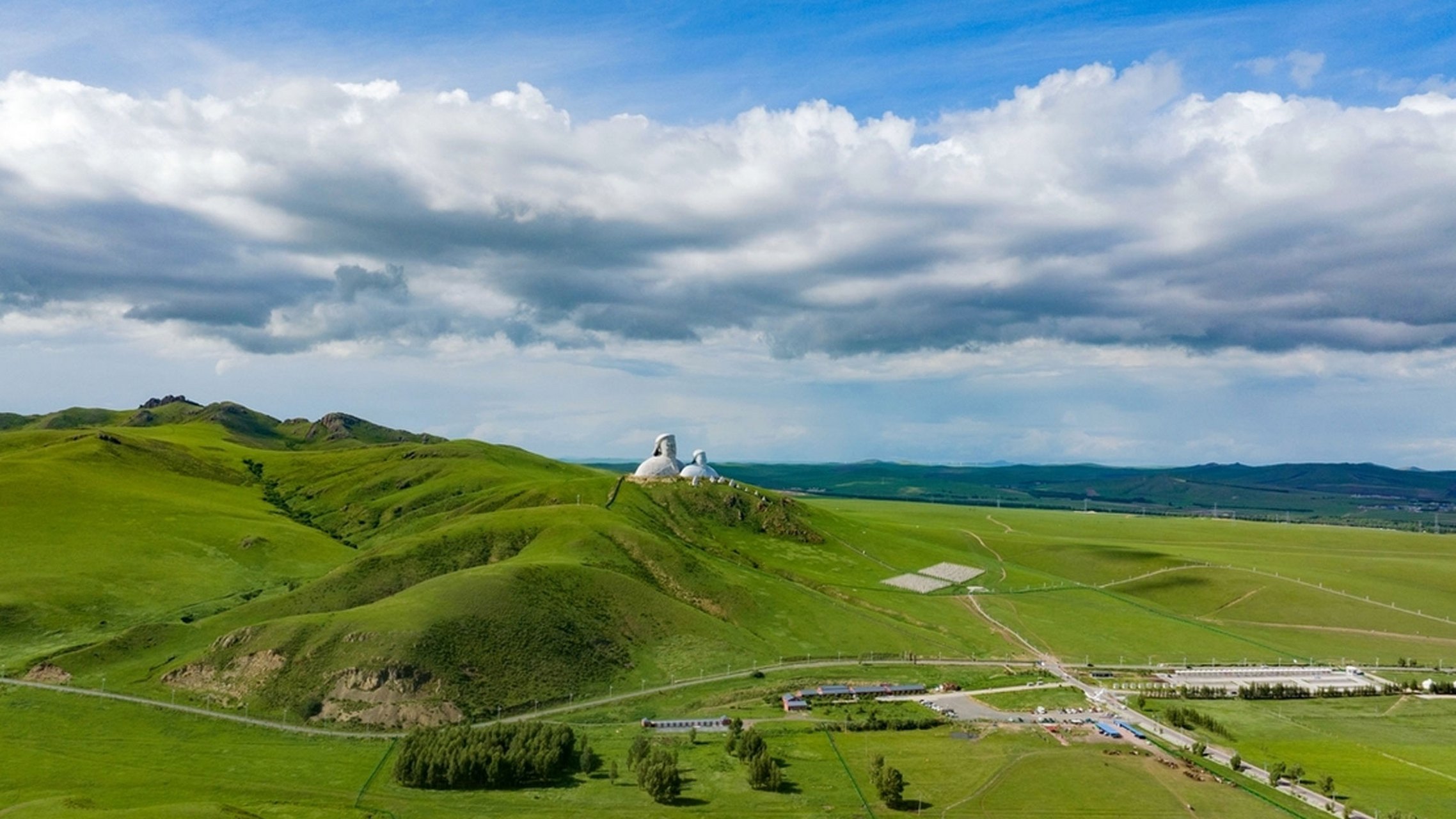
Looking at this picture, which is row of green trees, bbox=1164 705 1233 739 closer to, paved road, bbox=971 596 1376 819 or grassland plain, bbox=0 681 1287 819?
paved road, bbox=971 596 1376 819

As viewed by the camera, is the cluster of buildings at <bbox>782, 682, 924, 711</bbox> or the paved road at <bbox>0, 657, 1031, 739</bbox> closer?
the paved road at <bbox>0, 657, 1031, 739</bbox>

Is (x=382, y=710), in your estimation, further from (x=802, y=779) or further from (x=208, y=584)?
(x=208, y=584)

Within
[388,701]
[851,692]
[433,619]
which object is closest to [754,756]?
[851,692]

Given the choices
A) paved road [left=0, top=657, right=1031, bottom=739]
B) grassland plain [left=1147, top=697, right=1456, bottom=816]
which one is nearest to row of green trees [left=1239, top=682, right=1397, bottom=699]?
grassland plain [left=1147, top=697, right=1456, bottom=816]

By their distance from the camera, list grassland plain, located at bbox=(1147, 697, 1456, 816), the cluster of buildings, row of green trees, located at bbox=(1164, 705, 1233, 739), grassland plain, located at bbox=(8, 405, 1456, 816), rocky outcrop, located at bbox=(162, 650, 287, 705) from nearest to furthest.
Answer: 1. grassland plain, located at bbox=(8, 405, 1456, 816)
2. grassland plain, located at bbox=(1147, 697, 1456, 816)
3. row of green trees, located at bbox=(1164, 705, 1233, 739)
4. rocky outcrop, located at bbox=(162, 650, 287, 705)
5. the cluster of buildings

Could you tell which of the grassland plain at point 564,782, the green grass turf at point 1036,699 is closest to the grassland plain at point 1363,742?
the green grass turf at point 1036,699

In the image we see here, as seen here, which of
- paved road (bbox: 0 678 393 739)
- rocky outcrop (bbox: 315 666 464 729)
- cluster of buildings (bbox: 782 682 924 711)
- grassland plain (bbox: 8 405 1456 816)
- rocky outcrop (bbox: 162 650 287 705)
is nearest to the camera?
grassland plain (bbox: 8 405 1456 816)

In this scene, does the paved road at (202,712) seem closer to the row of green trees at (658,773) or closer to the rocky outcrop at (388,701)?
the rocky outcrop at (388,701)

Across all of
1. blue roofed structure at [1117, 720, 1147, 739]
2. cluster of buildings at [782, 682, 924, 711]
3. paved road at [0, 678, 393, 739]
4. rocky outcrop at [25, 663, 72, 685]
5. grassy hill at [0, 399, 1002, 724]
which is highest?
grassy hill at [0, 399, 1002, 724]
